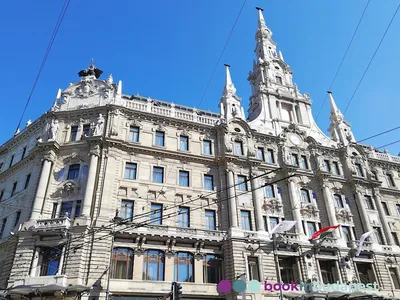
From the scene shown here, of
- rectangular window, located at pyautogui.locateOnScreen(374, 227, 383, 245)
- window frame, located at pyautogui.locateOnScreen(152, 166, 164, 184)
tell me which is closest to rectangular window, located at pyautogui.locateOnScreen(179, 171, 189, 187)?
window frame, located at pyautogui.locateOnScreen(152, 166, 164, 184)

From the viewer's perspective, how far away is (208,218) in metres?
33.7

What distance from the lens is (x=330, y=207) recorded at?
38.4 metres

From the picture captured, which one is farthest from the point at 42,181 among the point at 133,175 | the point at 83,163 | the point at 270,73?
the point at 270,73

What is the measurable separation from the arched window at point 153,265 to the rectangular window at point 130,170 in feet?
25.7

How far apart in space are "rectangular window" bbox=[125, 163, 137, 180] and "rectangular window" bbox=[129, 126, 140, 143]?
2.88 m

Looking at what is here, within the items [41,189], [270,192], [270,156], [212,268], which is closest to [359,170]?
[270,156]

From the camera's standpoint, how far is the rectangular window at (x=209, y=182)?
35750 mm

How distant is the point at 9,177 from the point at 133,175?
50.8 ft

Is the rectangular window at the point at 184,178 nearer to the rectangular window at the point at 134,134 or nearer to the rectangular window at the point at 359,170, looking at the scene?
the rectangular window at the point at 134,134

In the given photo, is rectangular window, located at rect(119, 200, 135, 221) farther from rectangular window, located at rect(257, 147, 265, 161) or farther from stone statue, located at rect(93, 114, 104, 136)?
rectangular window, located at rect(257, 147, 265, 161)

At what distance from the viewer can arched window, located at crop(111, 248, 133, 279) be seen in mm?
27891

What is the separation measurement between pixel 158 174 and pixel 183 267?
974 cm

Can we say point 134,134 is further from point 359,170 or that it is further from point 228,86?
point 359,170

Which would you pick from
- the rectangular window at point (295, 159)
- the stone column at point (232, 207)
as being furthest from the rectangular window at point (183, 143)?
the rectangular window at point (295, 159)
